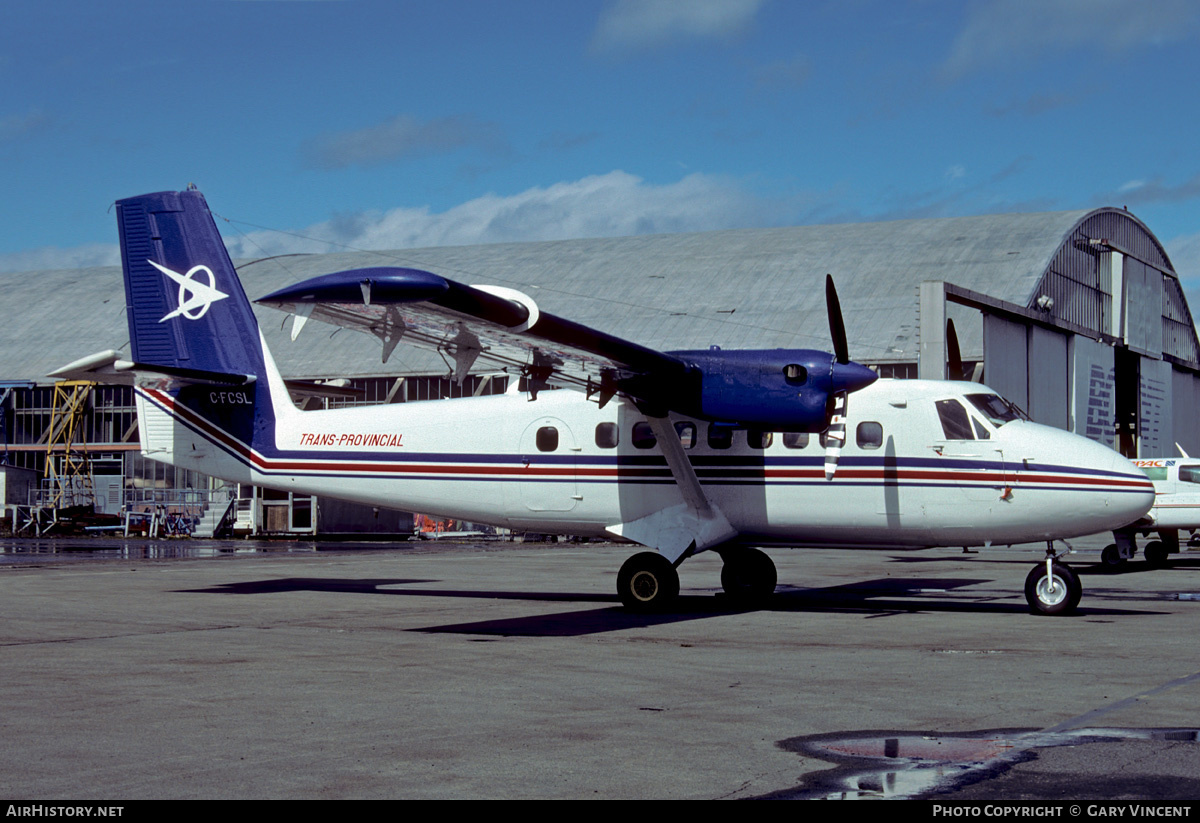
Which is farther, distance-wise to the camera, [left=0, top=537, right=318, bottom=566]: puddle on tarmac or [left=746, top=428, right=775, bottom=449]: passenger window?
[left=0, top=537, right=318, bottom=566]: puddle on tarmac

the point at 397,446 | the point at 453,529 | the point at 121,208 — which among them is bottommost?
the point at 453,529

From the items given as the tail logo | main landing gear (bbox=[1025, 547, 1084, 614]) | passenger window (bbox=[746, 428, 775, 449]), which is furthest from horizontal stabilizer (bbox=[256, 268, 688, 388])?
the tail logo

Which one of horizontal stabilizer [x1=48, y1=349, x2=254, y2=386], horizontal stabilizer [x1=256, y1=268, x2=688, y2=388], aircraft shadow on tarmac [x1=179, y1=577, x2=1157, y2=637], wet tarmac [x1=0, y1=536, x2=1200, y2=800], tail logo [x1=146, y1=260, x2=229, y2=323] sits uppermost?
tail logo [x1=146, y1=260, x2=229, y2=323]

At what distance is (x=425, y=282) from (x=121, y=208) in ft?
34.3

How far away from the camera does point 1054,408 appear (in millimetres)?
43688

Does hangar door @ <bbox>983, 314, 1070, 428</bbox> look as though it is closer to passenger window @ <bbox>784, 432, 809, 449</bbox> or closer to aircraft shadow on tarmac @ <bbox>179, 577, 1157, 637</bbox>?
aircraft shadow on tarmac @ <bbox>179, 577, 1157, 637</bbox>

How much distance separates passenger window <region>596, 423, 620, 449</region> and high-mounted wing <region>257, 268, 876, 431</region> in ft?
3.40

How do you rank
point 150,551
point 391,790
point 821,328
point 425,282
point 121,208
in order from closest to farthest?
1. point 391,790
2. point 425,282
3. point 121,208
4. point 150,551
5. point 821,328

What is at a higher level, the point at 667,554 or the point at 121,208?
the point at 121,208

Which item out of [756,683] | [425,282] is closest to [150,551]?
[425,282]

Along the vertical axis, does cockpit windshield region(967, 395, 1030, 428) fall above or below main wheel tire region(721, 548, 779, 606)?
above

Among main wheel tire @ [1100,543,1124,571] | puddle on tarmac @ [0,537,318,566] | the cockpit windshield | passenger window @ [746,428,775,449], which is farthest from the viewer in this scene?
puddle on tarmac @ [0,537,318,566]

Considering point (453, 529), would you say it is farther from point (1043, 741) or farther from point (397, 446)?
point (1043, 741)

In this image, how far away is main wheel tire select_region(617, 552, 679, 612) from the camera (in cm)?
1697
